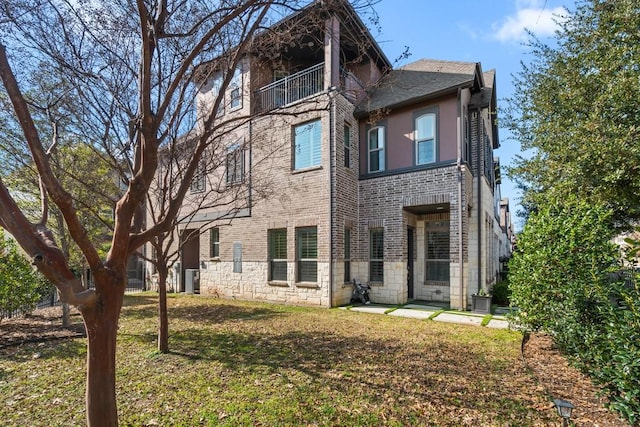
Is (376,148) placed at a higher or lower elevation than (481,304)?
higher

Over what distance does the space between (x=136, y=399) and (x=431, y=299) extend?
9821 mm

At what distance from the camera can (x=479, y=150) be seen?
11305 millimetres

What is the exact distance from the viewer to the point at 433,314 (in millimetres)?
9180

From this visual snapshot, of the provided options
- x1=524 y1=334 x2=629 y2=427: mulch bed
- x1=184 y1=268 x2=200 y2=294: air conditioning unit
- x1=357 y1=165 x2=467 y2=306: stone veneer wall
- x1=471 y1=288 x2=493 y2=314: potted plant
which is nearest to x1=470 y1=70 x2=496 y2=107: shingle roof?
x1=357 y1=165 x2=467 y2=306: stone veneer wall

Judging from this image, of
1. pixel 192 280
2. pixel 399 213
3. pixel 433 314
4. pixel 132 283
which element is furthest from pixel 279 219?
pixel 132 283

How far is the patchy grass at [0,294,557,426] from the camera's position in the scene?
3.59m

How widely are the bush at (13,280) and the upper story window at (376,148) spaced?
33.0 feet

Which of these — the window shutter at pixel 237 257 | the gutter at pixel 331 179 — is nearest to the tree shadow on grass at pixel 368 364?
the gutter at pixel 331 179

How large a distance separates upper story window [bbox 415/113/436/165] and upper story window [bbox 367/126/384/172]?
128 centimetres

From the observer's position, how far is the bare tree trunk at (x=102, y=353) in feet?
9.05

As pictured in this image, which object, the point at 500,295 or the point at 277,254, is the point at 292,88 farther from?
the point at 500,295

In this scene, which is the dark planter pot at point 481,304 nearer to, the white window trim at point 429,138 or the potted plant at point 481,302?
the potted plant at point 481,302

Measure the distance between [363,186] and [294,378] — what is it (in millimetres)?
8049

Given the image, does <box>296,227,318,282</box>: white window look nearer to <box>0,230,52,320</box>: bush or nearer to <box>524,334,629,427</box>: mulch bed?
<box>524,334,629,427</box>: mulch bed
